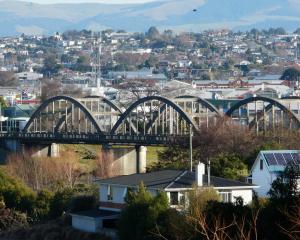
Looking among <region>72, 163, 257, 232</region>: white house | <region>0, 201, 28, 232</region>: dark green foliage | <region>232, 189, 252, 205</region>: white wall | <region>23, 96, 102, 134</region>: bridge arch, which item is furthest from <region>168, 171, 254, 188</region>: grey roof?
<region>23, 96, 102, 134</region>: bridge arch

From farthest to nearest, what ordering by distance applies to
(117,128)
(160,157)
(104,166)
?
(117,128)
(104,166)
(160,157)

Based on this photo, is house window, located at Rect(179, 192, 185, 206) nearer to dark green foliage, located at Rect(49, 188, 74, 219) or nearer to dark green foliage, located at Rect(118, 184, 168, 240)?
dark green foliage, located at Rect(118, 184, 168, 240)

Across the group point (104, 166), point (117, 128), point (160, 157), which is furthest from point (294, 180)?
point (117, 128)

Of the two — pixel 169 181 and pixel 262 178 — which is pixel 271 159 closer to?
pixel 262 178

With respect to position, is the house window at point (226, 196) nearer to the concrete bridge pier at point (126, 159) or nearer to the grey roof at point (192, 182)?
the grey roof at point (192, 182)

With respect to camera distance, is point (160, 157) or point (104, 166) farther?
point (104, 166)

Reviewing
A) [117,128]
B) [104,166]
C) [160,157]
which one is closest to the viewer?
[160,157]

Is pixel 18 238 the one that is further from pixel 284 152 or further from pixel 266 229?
pixel 266 229
